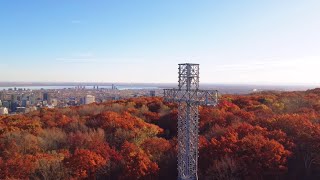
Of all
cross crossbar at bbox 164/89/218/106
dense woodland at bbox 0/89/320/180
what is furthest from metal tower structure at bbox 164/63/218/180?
dense woodland at bbox 0/89/320/180

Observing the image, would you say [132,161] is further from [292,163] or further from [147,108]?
[147,108]

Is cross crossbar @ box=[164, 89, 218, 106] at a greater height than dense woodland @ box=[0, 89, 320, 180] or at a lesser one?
greater

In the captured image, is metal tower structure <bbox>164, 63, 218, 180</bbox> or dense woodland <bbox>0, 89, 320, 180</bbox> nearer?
metal tower structure <bbox>164, 63, 218, 180</bbox>

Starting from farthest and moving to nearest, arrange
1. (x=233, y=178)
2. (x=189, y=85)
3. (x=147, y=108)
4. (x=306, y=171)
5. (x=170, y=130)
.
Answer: (x=147, y=108) → (x=170, y=130) → (x=306, y=171) → (x=233, y=178) → (x=189, y=85)

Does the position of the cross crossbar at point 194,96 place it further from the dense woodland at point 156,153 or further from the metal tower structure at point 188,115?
the dense woodland at point 156,153

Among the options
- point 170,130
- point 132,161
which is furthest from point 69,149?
point 170,130

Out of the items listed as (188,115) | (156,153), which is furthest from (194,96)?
(156,153)

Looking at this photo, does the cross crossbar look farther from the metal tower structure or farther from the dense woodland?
the dense woodland

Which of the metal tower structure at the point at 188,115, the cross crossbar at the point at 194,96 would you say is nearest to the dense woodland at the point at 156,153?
the metal tower structure at the point at 188,115
